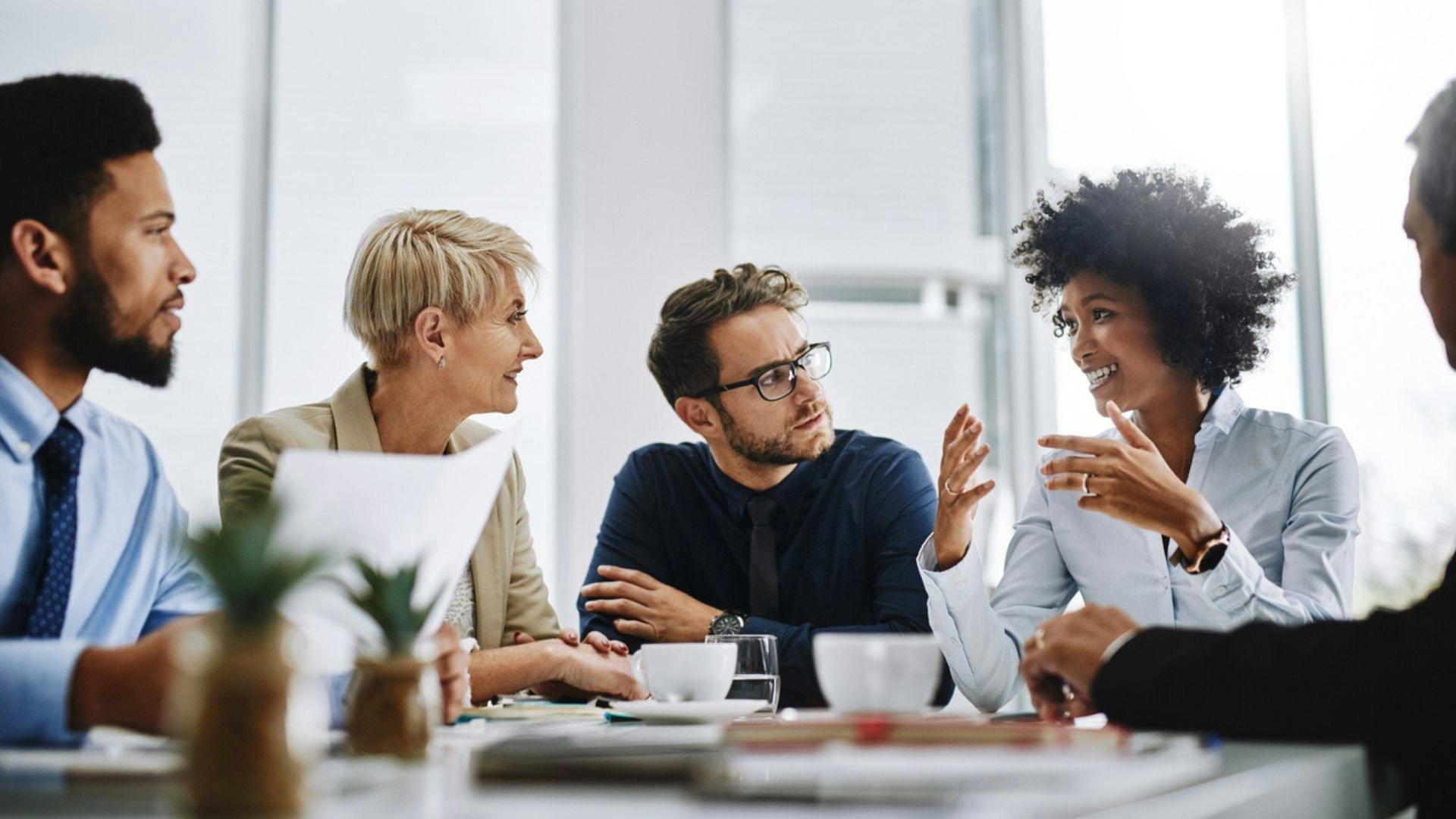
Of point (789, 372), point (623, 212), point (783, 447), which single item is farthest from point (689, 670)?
point (623, 212)

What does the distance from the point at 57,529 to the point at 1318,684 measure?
1273 millimetres

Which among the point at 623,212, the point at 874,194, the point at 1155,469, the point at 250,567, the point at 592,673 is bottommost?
the point at 592,673

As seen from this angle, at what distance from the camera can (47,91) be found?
1485 mm

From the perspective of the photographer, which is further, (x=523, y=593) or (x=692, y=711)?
(x=523, y=593)

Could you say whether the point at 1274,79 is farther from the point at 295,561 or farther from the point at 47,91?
the point at 295,561

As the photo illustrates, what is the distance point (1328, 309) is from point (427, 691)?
345cm

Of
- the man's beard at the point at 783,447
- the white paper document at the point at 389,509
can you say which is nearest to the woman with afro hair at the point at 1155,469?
the man's beard at the point at 783,447

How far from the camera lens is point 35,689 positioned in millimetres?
1004

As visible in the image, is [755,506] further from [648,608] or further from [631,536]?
[648,608]

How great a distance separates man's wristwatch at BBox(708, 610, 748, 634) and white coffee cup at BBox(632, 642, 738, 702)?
27.6 inches

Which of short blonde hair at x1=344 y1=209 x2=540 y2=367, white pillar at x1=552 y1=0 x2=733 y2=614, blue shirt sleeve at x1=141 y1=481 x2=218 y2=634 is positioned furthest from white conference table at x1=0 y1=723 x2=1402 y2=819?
white pillar at x1=552 y1=0 x2=733 y2=614

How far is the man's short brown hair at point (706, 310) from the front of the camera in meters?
2.69

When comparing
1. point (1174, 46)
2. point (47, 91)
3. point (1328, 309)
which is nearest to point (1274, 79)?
point (1174, 46)

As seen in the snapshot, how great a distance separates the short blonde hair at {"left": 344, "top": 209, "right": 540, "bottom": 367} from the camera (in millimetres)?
2453
